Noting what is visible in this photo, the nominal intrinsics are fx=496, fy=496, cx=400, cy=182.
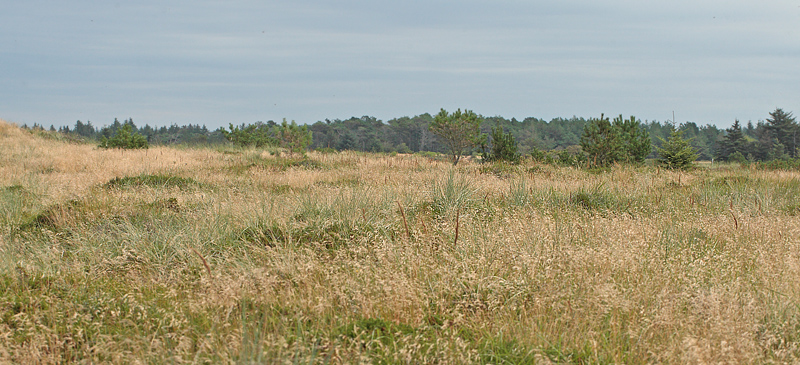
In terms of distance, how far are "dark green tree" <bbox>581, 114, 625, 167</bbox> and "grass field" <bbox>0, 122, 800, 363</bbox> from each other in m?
13.3

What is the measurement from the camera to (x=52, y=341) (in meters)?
3.00

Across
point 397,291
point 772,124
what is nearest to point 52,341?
point 397,291

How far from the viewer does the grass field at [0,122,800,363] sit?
2.81 metres

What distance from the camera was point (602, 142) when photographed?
19688mm

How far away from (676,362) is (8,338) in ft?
13.0

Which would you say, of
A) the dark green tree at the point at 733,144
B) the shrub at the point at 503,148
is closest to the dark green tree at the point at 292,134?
the shrub at the point at 503,148

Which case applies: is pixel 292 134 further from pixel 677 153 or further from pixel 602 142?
pixel 677 153

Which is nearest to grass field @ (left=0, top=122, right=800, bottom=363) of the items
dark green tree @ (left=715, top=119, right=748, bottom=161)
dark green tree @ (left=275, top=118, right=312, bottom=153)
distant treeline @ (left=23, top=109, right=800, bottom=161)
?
dark green tree @ (left=275, top=118, right=312, bottom=153)

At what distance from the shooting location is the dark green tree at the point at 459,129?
2234 cm

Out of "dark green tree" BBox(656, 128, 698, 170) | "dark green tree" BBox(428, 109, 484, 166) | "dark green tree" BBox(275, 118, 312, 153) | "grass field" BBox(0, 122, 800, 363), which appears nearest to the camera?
"grass field" BBox(0, 122, 800, 363)

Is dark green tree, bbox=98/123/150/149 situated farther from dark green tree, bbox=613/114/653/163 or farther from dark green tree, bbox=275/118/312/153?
dark green tree, bbox=613/114/653/163

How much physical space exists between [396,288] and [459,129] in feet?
63.7

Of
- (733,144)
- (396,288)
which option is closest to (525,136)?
(733,144)

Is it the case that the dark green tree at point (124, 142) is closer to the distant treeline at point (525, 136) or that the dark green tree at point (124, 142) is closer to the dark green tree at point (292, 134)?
the dark green tree at point (292, 134)
